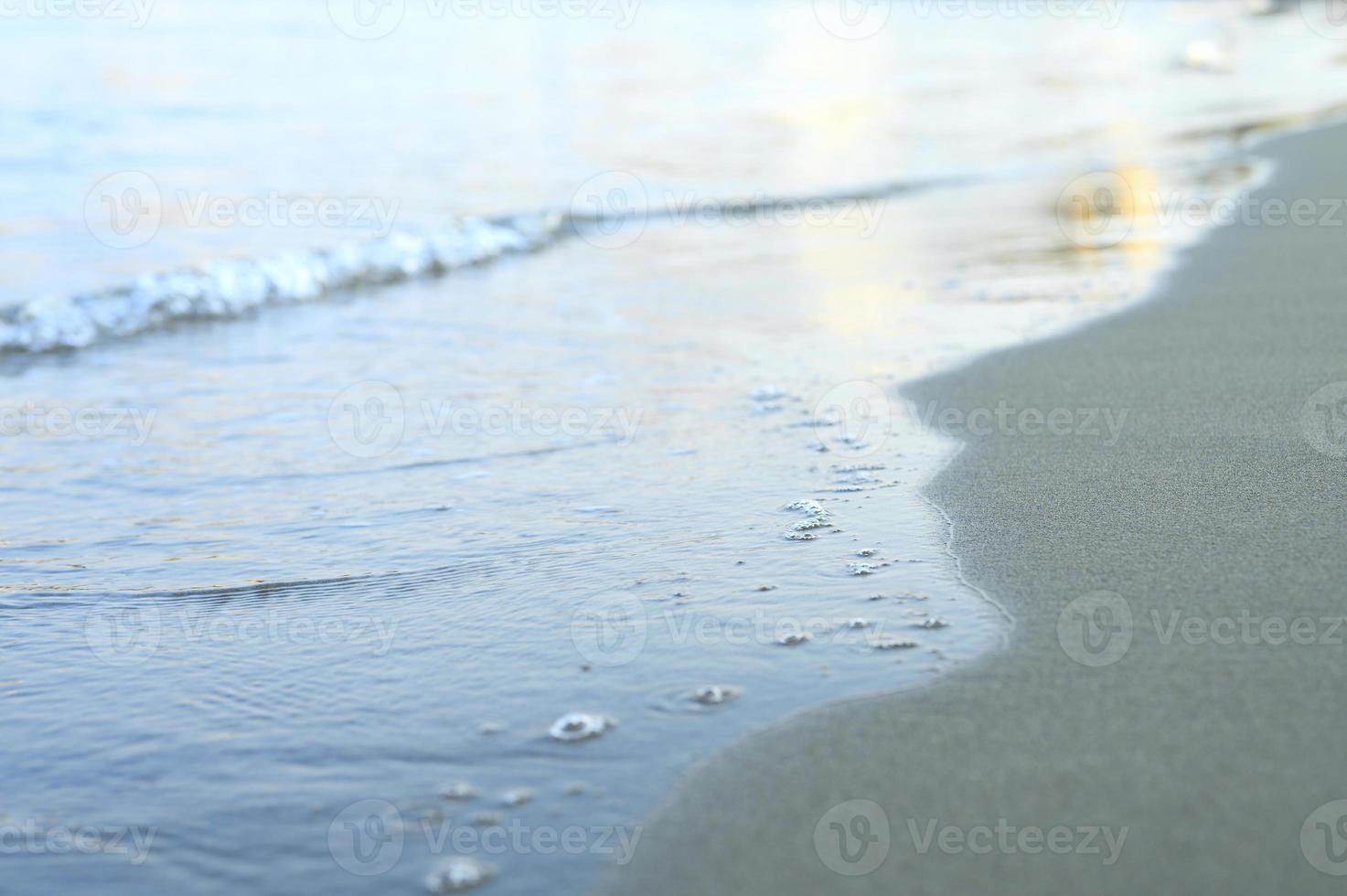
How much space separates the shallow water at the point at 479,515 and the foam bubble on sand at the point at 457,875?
29 millimetres

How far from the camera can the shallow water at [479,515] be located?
2338 mm

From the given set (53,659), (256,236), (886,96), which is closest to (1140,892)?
(53,659)

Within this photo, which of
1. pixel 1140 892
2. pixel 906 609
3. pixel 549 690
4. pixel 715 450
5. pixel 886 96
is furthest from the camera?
pixel 886 96

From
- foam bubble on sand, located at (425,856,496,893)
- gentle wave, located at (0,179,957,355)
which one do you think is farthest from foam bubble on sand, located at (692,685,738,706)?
gentle wave, located at (0,179,957,355)

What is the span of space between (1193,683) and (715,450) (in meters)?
2.30

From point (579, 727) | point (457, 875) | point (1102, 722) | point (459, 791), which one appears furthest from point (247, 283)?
point (1102, 722)

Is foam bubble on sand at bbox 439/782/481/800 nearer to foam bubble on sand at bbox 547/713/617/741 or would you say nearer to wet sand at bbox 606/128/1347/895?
foam bubble on sand at bbox 547/713/617/741

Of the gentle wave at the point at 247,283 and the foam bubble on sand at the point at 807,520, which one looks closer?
the foam bubble on sand at the point at 807,520

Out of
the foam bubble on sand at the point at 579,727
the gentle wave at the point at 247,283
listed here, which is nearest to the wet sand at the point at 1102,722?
the foam bubble on sand at the point at 579,727

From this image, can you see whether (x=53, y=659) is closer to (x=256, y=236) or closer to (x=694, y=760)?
(x=694, y=760)

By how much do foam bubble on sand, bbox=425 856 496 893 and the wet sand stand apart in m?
0.23

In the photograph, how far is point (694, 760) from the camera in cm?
231

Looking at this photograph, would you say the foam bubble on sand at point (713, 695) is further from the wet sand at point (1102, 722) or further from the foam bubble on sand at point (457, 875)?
the foam bubble on sand at point (457, 875)

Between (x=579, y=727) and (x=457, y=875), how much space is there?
1.59 ft
